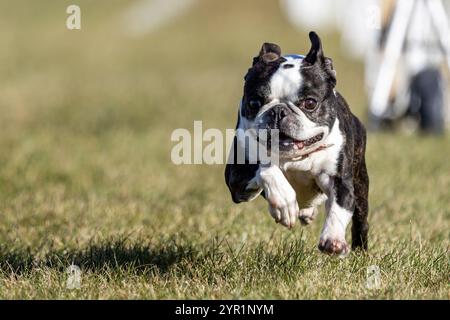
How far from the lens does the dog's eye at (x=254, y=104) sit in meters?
4.42

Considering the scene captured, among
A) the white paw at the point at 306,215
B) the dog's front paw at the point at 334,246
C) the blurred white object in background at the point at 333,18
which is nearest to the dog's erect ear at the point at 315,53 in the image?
the dog's front paw at the point at 334,246

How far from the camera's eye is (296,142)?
4406mm

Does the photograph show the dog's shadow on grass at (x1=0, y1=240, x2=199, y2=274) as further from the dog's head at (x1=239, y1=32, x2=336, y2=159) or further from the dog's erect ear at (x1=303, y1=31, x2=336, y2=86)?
the dog's erect ear at (x1=303, y1=31, x2=336, y2=86)

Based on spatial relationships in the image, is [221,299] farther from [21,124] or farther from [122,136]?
[21,124]

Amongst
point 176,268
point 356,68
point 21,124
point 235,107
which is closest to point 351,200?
point 176,268

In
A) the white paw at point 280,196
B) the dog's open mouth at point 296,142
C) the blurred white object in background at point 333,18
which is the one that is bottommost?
the white paw at point 280,196

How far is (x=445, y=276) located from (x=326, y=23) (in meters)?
26.1

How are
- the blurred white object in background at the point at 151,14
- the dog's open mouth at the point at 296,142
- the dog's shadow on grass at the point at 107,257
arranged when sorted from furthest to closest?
the blurred white object in background at the point at 151,14 → the dog's shadow on grass at the point at 107,257 → the dog's open mouth at the point at 296,142

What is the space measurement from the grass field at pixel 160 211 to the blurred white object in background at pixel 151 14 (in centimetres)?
1066

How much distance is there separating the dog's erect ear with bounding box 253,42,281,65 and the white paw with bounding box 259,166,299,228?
0.62 metres

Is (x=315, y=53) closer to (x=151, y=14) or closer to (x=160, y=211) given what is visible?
(x=160, y=211)

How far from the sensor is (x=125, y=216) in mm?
6715

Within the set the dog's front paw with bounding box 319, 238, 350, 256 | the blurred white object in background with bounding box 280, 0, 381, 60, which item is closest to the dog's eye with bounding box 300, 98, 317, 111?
the dog's front paw with bounding box 319, 238, 350, 256

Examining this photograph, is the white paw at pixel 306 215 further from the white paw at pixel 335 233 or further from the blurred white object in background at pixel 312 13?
the blurred white object in background at pixel 312 13
